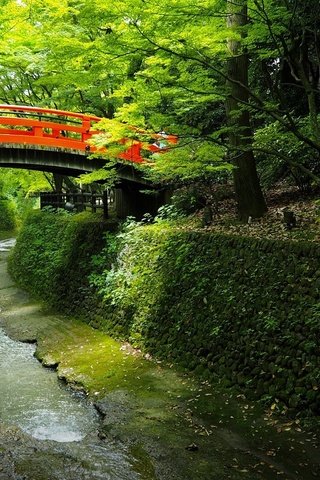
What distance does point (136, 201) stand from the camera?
52.6 feet

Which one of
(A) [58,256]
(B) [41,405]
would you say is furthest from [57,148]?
(B) [41,405]

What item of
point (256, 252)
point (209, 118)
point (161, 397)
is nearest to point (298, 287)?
point (256, 252)

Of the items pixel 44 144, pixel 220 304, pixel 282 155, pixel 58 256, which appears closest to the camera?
pixel 282 155

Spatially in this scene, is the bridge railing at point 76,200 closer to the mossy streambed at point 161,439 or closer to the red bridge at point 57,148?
the red bridge at point 57,148

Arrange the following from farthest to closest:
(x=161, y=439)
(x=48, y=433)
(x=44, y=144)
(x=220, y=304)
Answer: (x=44, y=144), (x=220, y=304), (x=48, y=433), (x=161, y=439)

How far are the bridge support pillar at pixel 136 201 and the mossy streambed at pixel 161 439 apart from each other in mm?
7022

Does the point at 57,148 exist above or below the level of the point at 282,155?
above

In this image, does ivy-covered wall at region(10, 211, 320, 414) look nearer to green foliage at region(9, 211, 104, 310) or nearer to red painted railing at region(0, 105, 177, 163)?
green foliage at region(9, 211, 104, 310)

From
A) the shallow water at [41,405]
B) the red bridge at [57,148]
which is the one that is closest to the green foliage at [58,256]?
the red bridge at [57,148]

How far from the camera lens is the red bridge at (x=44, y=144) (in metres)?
13.4

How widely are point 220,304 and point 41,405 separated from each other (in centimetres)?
404

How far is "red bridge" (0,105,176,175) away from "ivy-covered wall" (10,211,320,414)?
2850mm

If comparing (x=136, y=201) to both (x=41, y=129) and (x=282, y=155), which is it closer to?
(x=41, y=129)

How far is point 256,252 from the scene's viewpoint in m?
8.93
